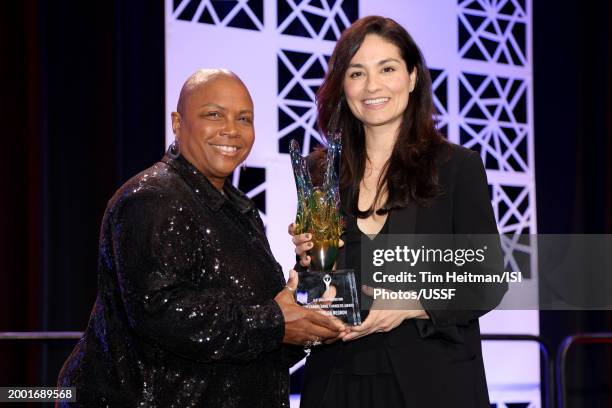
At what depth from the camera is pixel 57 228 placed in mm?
3738

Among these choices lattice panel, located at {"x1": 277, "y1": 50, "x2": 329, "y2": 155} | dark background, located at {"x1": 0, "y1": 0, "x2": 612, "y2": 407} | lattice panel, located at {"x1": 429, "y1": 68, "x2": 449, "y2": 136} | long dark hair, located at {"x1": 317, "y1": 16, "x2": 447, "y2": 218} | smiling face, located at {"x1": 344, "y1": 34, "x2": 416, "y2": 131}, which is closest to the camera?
long dark hair, located at {"x1": 317, "y1": 16, "x2": 447, "y2": 218}

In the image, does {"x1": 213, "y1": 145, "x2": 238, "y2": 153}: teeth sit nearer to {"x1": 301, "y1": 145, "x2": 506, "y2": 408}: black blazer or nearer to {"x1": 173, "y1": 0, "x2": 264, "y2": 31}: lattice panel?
{"x1": 301, "y1": 145, "x2": 506, "y2": 408}: black blazer

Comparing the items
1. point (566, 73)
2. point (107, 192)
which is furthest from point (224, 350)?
point (566, 73)

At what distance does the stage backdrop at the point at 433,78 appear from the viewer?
13.5ft

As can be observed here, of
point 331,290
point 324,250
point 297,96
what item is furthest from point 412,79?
point 297,96

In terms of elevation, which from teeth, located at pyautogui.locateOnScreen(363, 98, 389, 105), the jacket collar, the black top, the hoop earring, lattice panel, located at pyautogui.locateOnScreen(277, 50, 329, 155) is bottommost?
the black top

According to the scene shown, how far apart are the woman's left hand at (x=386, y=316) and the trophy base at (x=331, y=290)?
0.05 m

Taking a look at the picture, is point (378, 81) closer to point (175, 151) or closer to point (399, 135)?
point (399, 135)

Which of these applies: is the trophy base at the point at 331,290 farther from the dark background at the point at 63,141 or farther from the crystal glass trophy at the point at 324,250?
the dark background at the point at 63,141

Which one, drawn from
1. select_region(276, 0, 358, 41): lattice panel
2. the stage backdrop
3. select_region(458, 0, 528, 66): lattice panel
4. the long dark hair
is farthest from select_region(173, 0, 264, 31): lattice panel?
the long dark hair

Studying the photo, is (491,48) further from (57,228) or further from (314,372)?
(314,372)

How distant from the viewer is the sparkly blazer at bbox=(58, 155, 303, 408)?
1823mm

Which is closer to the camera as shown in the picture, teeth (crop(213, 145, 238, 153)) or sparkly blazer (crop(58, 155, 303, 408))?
sparkly blazer (crop(58, 155, 303, 408))

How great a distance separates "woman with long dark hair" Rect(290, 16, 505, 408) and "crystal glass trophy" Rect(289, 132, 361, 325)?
0.13 ft
